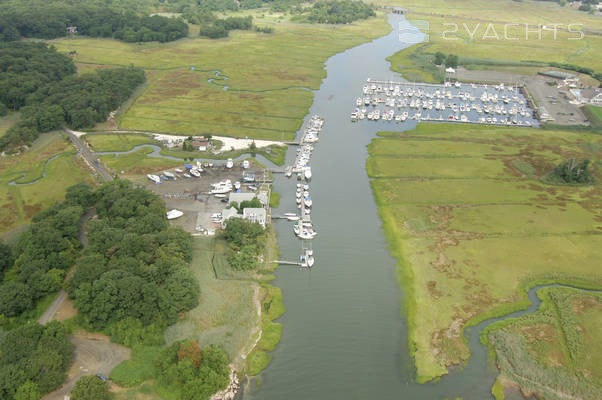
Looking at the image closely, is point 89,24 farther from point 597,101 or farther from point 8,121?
point 597,101

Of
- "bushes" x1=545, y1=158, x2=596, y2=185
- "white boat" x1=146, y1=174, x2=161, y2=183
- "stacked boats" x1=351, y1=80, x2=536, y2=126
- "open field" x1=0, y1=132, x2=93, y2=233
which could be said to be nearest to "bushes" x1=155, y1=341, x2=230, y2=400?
"open field" x1=0, y1=132, x2=93, y2=233

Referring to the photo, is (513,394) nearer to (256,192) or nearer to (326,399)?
(326,399)

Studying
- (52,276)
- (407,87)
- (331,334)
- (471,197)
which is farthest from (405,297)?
(407,87)

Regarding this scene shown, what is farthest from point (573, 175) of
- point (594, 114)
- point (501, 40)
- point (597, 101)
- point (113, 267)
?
point (501, 40)

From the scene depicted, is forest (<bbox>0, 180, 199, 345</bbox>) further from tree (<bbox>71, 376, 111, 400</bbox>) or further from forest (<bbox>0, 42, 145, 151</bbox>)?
forest (<bbox>0, 42, 145, 151</bbox>)

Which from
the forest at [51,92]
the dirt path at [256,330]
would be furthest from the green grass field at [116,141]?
the dirt path at [256,330]
